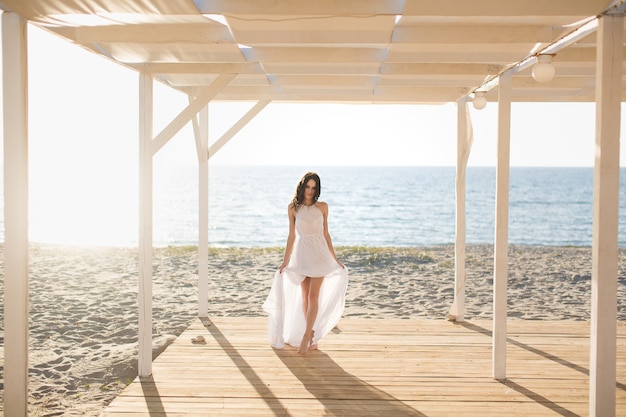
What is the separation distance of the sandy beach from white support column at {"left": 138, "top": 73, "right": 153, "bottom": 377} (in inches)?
15.6

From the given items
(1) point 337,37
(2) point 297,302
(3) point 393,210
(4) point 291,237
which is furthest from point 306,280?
(3) point 393,210

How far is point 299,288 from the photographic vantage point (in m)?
6.21

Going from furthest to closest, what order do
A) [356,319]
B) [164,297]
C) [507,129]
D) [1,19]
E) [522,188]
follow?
[522,188] → [164,297] → [356,319] → [507,129] → [1,19]

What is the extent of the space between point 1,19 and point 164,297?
21.2 feet

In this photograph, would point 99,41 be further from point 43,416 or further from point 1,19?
point 43,416

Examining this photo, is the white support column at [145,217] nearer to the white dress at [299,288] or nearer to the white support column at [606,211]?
the white dress at [299,288]

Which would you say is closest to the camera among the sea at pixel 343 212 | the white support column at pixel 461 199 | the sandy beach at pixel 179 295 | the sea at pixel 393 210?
the sandy beach at pixel 179 295

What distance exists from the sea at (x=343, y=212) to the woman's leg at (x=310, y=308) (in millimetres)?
15033

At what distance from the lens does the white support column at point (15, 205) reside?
3295 millimetres

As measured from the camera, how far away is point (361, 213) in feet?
132

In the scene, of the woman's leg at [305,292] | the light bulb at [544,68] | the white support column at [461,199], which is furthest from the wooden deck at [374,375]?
the light bulb at [544,68]

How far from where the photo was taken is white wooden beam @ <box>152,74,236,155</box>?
489 cm

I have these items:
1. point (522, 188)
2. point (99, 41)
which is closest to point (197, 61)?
point (99, 41)

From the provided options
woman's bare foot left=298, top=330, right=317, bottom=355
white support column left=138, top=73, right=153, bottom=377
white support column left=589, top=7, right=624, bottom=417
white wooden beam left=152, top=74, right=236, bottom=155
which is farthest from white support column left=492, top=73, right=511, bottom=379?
white support column left=138, top=73, right=153, bottom=377
